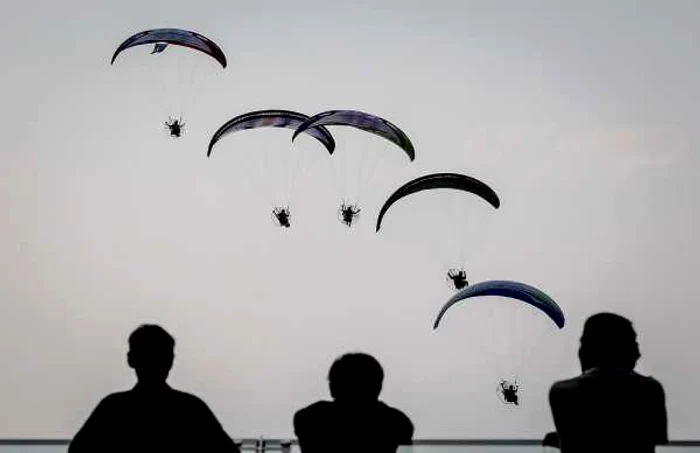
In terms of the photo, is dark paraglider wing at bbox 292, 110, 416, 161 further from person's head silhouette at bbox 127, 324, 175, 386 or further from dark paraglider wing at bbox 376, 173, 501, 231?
person's head silhouette at bbox 127, 324, 175, 386

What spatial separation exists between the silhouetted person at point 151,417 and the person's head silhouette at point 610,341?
2225 mm

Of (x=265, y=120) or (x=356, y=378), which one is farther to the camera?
(x=265, y=120)

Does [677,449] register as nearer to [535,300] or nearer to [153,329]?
[153,329]

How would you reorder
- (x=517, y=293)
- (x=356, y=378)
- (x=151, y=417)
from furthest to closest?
(x=517, y=293)
(x=356, y=378)
(x=151, y=417)

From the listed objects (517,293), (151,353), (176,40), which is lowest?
→ (151,353)

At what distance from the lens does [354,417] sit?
7.00 metres

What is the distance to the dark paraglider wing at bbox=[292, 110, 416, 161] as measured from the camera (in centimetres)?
2314

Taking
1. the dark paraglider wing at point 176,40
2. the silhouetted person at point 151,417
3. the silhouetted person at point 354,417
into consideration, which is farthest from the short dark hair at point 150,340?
the dark paraglider wing at point 176,40

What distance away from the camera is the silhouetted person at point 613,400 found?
22.2ft

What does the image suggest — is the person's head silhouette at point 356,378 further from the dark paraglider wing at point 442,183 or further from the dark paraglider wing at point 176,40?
the dark paraglider wing at point 176,40

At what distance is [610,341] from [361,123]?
58.8 feet

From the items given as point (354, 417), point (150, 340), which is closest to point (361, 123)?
point (354, 417)

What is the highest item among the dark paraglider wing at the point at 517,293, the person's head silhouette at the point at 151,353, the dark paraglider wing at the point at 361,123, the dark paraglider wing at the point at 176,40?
the dark paraglider wing at the point at 176,40

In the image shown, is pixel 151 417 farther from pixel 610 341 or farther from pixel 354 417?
pixel 610 341
